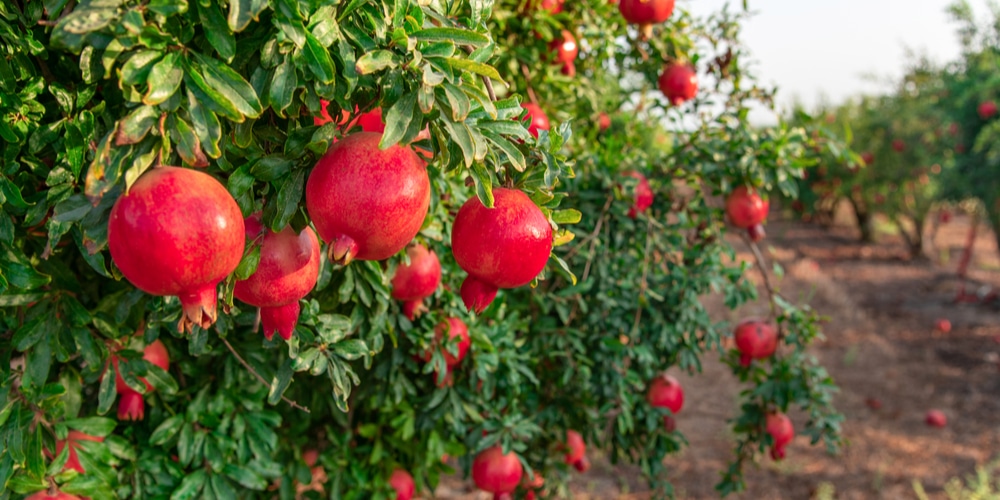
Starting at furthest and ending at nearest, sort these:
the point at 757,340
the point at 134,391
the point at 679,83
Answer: the point at 757,340 → the point at 679,83 → the point at 134,391

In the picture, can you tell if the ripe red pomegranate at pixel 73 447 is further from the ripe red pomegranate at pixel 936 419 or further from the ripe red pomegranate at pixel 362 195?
the ripe red pomegranate at pixel 936 419

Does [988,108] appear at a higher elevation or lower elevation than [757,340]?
higher

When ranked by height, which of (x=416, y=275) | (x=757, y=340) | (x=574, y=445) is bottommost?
(x=574, y=445)

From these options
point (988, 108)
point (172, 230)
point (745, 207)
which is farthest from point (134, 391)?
point (988, 108)

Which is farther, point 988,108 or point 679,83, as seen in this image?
point 988,108

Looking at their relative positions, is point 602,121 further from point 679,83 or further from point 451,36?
point 451,36

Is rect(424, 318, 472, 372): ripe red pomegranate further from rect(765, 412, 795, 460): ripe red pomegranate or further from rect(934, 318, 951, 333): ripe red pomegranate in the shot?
rect(934, 318, 951, 333): ripe red pomegranate

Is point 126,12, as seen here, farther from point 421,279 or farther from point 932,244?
point 932,244

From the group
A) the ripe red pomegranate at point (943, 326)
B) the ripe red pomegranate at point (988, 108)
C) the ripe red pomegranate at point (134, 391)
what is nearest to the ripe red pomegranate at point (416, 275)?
the ripe red pomegranate at point (134, 391)

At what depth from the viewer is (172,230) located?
0.62m

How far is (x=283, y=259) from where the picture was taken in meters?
0.79

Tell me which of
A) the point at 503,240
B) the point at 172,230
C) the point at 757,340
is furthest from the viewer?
the point at 757,340

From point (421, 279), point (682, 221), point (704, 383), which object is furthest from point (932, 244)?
point (421, 279)

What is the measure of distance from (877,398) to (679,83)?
15.5ft
